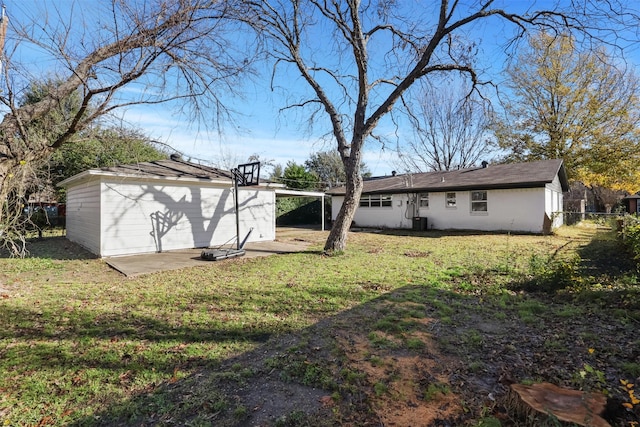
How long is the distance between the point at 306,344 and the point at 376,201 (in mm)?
16923

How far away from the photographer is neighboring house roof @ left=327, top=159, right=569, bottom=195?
14.5m

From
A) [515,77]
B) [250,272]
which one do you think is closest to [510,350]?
[250,272]

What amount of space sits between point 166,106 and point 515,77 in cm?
2451

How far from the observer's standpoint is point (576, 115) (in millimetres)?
21328

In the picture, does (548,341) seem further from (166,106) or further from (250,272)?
(166,106)

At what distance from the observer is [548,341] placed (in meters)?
3.50

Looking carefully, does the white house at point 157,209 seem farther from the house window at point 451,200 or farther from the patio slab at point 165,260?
the house window at point 451,200

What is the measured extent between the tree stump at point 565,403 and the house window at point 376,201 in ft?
57.1

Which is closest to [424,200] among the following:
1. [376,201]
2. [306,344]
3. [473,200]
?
[473,200]

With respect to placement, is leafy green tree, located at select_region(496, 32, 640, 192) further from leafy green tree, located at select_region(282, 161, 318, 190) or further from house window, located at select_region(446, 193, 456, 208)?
leafy green tree, located at select_region(282, 161, 318, 190)

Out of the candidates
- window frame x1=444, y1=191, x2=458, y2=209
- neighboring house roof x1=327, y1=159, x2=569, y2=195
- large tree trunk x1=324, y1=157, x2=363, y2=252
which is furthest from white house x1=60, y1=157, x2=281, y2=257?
window frame x1=444, y1=191, x2=458, y2=209

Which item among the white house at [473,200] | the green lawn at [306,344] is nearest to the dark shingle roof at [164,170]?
the green lawn at [306,344]

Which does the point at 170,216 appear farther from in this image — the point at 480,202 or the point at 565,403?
the point at 480,202

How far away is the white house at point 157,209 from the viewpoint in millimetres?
9062
